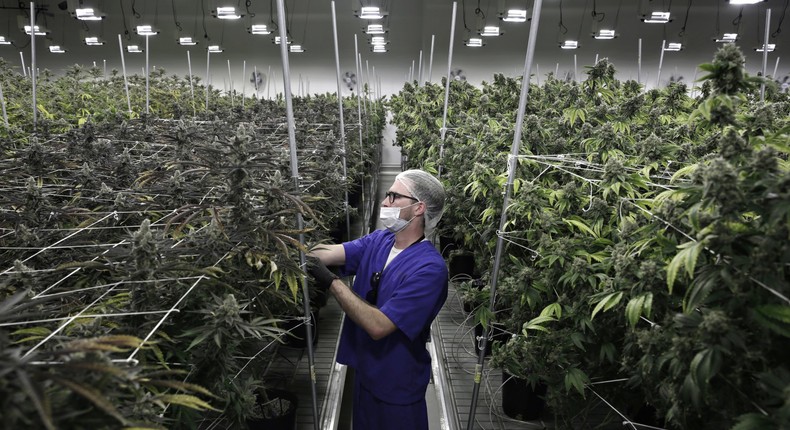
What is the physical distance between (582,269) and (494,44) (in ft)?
49.1

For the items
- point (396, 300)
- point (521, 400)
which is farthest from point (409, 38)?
point (396, 300)

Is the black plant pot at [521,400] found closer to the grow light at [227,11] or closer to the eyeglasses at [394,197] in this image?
the eyeglasses at [394,197]

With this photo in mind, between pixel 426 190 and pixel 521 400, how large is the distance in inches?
53.5

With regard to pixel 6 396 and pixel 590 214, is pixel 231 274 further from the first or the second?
pixel 590 214

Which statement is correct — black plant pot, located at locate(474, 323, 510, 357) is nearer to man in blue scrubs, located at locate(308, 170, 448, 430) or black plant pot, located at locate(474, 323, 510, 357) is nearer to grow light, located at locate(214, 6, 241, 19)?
man in blue scrubs, located at locate(308, 170, 448, 430)

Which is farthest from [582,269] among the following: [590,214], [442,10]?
[442,10]

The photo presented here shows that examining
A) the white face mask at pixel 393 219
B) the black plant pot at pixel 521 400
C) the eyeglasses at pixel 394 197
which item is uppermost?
the eyeglasses at pixel 394 197

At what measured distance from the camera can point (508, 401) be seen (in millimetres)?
2623

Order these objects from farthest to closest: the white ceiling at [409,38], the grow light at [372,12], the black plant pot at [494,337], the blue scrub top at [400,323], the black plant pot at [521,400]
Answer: the white ceiling at [409,38]
the grow light at [372,12]
the black plant pot at [494,337]
the black plant pot at [521,400]
the blue scrub top at [400,323]

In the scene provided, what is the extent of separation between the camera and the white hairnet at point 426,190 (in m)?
2.05

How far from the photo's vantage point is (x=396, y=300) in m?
1.80

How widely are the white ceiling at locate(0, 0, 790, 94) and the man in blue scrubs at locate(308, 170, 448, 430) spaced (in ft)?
44.1

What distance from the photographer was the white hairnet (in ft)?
6.71

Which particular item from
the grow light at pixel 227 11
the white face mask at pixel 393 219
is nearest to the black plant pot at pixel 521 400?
the white face mask at pixel 393 219
